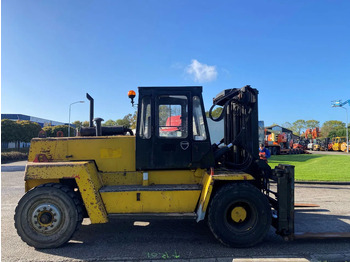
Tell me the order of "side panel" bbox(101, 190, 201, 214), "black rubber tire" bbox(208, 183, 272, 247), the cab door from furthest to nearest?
the cab door < "side panel" bbox(101, 190, 201, 214) < "black rubber tire" bbox(208, 183, 272, 247)

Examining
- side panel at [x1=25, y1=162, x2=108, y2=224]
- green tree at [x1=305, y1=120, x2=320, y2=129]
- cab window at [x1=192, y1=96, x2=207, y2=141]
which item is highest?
green tree at [x1=305, y1=120, x2=320, y2=129]

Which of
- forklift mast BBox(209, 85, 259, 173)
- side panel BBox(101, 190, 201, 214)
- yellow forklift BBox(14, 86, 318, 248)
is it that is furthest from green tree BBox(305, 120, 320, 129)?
side panel BBox(101, 190, 201, 214)

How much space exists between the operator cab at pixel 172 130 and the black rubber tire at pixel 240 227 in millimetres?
698

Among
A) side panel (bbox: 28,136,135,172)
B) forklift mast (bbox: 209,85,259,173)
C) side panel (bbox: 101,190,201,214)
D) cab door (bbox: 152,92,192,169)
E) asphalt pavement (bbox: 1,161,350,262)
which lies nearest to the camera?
asphalt pavement (bbox: 1,161,350,262)

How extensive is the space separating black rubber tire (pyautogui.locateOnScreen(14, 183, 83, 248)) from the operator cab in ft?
4.65

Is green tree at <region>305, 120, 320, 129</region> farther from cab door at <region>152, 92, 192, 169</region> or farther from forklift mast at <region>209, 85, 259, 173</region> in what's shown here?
cab door at <region>152, 92, 192, 169</region>

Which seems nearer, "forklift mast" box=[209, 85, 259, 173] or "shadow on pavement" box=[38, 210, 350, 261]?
"shadow on pavement" box=[38, 210, 350, 261]

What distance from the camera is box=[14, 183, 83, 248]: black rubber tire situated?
4.27 m

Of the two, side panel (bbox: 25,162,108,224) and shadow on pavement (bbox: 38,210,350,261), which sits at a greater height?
side panel (bbox: 25,162,108,224)

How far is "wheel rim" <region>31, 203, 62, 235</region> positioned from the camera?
14.1 feet

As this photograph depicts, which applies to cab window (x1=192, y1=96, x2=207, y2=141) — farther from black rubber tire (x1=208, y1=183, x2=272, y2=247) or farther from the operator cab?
black rubber tire (x1=208, y1=183, x2=272, y2=247)

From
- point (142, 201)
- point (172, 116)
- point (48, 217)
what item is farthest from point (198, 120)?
point (48, 217)

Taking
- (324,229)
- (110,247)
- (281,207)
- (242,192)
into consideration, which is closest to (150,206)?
(110,247)

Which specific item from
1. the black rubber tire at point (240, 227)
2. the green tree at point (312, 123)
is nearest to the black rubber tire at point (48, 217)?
the black rubber tire at point (240, 227)
